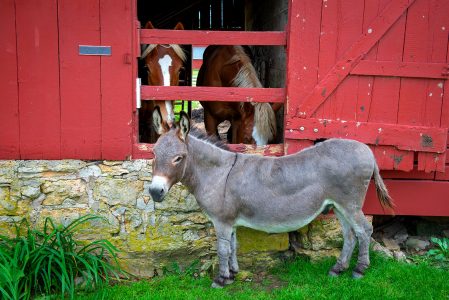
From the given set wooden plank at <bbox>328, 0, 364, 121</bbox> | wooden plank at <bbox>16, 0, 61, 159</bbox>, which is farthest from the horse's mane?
wooden plank at <bbox>328, 0, 364, 121</bbox>

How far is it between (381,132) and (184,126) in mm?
1919

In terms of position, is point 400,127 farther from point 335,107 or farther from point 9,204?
point 9,204

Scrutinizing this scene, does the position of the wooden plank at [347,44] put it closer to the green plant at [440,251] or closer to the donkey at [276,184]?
the donkey at [276,184]

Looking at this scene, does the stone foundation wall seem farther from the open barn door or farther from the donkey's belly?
the open barn door

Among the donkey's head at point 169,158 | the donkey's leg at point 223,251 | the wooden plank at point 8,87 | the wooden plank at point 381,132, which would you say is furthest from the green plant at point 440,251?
the wooden plank at point 8,87

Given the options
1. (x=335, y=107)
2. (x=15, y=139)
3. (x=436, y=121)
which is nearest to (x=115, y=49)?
(x=15, y=139)

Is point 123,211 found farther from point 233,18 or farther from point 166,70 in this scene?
point 233,18

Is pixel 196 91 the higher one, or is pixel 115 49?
pixel 115 49

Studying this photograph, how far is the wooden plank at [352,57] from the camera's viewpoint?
411 cm

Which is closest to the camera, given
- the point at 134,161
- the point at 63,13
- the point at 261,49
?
the point at 63,13

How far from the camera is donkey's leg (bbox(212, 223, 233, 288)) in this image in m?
3.87

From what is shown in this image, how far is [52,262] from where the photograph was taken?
12.7ft

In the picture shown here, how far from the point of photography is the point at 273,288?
412 cm

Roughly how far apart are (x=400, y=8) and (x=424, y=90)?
801 mm
